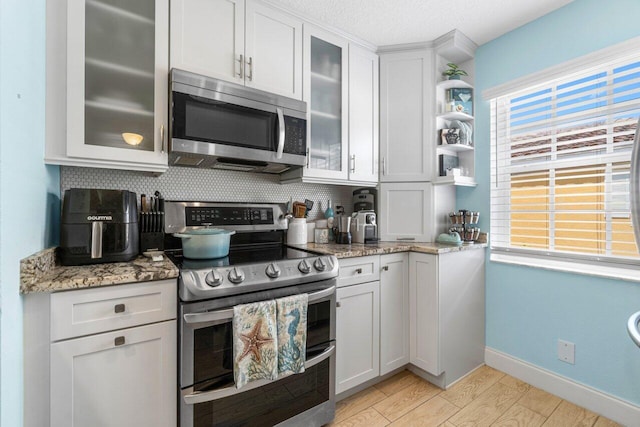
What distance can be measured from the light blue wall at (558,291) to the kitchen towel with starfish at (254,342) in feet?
6.09

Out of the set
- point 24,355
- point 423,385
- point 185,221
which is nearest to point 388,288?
point 423,385

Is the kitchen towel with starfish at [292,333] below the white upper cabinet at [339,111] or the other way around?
below

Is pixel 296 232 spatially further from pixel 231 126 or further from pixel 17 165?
pixel 17 165

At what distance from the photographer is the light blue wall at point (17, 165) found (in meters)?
0.79

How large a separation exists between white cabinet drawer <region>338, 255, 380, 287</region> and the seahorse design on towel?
16.3 inches

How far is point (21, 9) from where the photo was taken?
919mm

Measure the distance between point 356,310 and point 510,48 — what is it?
2284mm

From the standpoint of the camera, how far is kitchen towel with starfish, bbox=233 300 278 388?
48.5 inches

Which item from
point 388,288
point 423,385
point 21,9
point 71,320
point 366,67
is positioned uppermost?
point 366,67

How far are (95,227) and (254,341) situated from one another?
0.85 meters

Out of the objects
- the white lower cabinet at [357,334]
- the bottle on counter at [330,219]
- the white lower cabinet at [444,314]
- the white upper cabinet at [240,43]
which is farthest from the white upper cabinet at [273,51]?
the white lower cabinet at [444,314]

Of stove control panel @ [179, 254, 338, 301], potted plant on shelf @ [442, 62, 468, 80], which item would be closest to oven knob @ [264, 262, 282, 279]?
stove control panel @ [179, 254, 338, 301]

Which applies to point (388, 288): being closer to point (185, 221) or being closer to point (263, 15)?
point (185, 221)

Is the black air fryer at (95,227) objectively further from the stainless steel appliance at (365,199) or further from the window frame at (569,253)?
Answer: the window frame at (569,253)
